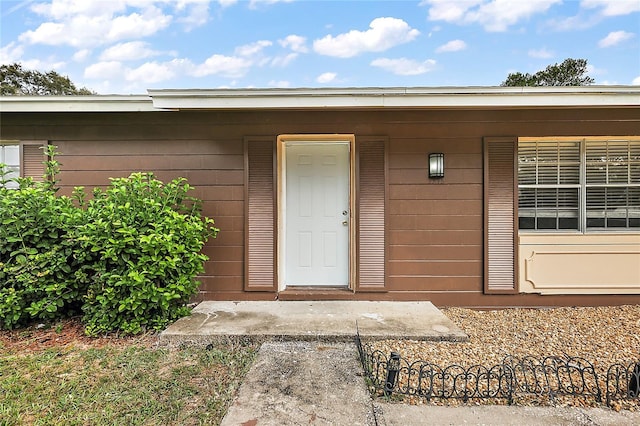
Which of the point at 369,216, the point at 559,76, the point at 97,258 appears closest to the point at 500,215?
the point at 369,216

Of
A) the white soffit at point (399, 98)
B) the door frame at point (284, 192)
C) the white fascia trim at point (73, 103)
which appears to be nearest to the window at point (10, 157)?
the white fascia trim at point (73, 103)

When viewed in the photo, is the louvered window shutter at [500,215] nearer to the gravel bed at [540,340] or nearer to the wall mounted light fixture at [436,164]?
the gravel bed at [540,340]

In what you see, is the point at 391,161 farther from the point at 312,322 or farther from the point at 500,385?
the point at 500,385

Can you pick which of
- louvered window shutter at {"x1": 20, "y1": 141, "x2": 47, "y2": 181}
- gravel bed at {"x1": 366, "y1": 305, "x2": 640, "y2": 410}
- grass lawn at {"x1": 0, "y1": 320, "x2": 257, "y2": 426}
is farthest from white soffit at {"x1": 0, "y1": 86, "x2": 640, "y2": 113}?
grass lawn at {"x1": 0, "y1": 320, "x2": 257, "y2": 426}

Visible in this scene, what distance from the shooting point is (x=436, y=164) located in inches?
144

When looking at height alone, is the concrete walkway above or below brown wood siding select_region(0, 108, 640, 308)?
below

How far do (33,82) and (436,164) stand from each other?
57.0 feet

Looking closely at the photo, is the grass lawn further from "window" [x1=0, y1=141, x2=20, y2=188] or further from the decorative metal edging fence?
"window" [x1=0, y1=141, x2=20, y2=188]

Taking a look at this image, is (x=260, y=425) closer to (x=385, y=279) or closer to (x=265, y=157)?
(x=385, y=279)

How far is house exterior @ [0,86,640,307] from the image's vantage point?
12.1 feet

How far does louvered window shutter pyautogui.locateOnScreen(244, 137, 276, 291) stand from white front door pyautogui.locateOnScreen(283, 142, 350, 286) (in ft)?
0.92

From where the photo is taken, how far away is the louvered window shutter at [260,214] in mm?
3738

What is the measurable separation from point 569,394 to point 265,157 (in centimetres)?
329

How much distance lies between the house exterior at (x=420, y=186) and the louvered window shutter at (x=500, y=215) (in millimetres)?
15
